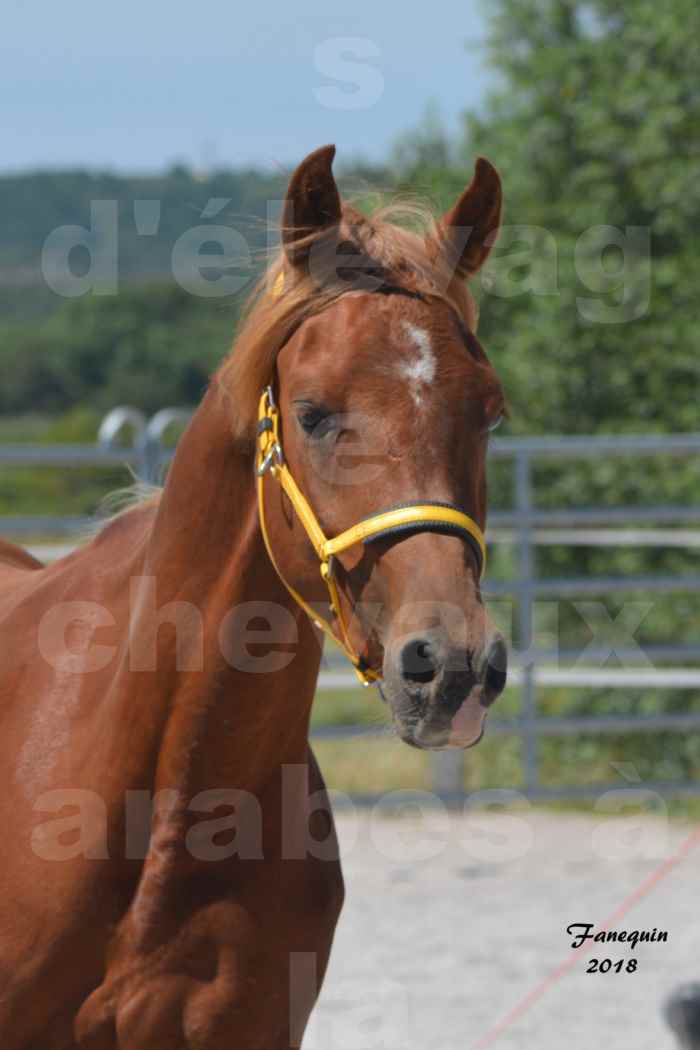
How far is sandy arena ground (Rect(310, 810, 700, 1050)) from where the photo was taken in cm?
374

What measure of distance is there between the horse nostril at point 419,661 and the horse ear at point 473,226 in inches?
25.8

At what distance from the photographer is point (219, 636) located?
2.08m

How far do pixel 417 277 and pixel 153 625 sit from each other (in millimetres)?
643

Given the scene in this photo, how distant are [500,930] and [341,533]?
3.11m

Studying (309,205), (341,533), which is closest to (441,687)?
(341,533)

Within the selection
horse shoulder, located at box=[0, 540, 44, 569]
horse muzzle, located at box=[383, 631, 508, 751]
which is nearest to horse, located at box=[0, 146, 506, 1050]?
horse muzzle, located at box=[383, 631, 508, 751]

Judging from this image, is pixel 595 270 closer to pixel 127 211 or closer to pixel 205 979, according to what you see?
pixel 127 211

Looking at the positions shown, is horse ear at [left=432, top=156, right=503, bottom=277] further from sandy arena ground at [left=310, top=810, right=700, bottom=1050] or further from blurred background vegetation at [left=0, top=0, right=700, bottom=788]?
blurred background vegetation at [left=0, top=0, right=700, bottom=788]

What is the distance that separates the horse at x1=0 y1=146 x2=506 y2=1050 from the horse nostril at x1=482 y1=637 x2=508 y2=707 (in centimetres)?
15

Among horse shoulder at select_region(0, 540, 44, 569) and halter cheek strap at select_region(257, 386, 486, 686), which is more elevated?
halter cheek strap at select_region(257, 386, 486, 686)

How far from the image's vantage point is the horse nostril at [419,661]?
1.69m

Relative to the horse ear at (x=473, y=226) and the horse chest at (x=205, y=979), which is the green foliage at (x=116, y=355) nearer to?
the horse ear at (x=473, y=226)

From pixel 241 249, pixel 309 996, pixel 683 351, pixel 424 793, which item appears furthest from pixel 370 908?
pixel 683 351

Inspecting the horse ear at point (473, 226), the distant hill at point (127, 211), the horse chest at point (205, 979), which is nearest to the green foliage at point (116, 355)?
the distant hill at point (127, 211)
